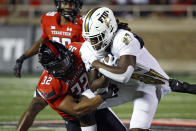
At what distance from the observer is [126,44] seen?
4.22 meters

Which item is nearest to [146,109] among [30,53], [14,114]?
[30,53]

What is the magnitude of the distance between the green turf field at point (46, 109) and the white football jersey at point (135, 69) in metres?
2.80

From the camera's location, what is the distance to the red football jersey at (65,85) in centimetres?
451

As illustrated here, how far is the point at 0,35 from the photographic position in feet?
45.3

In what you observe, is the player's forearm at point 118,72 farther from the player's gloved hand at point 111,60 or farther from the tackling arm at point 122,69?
the player's gloved hand at point 111,60

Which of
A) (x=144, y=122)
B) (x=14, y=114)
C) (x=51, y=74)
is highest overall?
(x=51, y=74)

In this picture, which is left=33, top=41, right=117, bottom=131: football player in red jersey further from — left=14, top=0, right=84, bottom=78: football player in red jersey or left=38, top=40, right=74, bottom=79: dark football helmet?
left=14, top=0, right=84, bottom=78: football player in red jersey

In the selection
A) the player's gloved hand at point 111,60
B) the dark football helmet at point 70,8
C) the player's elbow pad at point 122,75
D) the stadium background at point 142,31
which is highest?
the dark football helmet at point 70,8

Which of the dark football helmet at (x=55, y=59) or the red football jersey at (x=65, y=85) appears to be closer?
the dark football helmet at (x=55, y=59)

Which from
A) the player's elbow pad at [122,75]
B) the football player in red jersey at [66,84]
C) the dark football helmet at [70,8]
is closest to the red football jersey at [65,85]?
the football player in red jersey at [66,84]

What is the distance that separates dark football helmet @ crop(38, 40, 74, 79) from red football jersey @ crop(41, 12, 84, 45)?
1.51 metres

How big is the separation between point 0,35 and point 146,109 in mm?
10090

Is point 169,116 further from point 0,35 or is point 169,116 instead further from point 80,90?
point 0,35

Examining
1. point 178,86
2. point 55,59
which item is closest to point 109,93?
point 55,59
